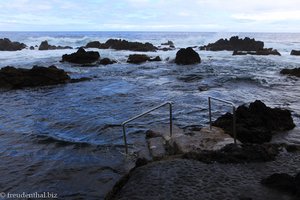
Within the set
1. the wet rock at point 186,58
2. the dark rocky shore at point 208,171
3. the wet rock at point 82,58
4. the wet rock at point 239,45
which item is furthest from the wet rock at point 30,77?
the wet rock at point 239,45

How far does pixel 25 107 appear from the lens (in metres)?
13.8

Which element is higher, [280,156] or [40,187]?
[280,156]

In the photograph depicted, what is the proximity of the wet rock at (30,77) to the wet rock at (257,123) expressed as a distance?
41.0 ft

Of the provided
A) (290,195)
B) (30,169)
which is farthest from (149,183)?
(30,169)

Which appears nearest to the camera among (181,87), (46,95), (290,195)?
(290,195)

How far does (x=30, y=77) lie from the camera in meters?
19.4

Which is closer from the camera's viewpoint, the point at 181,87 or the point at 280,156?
the point at 280,156

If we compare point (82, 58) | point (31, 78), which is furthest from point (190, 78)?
point (82, 58)

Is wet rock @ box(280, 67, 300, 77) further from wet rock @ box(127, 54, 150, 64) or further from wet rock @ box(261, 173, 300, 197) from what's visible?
wet rock @ box(261, 173, 300, 197)

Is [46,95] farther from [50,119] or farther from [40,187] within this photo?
[40,187]

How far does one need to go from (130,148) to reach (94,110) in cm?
480

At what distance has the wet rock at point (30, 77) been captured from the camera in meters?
18.7

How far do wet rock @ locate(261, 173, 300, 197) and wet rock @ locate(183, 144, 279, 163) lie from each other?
3.19 ft

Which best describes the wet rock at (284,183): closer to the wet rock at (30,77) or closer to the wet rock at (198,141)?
the wet rock at (198,141)
